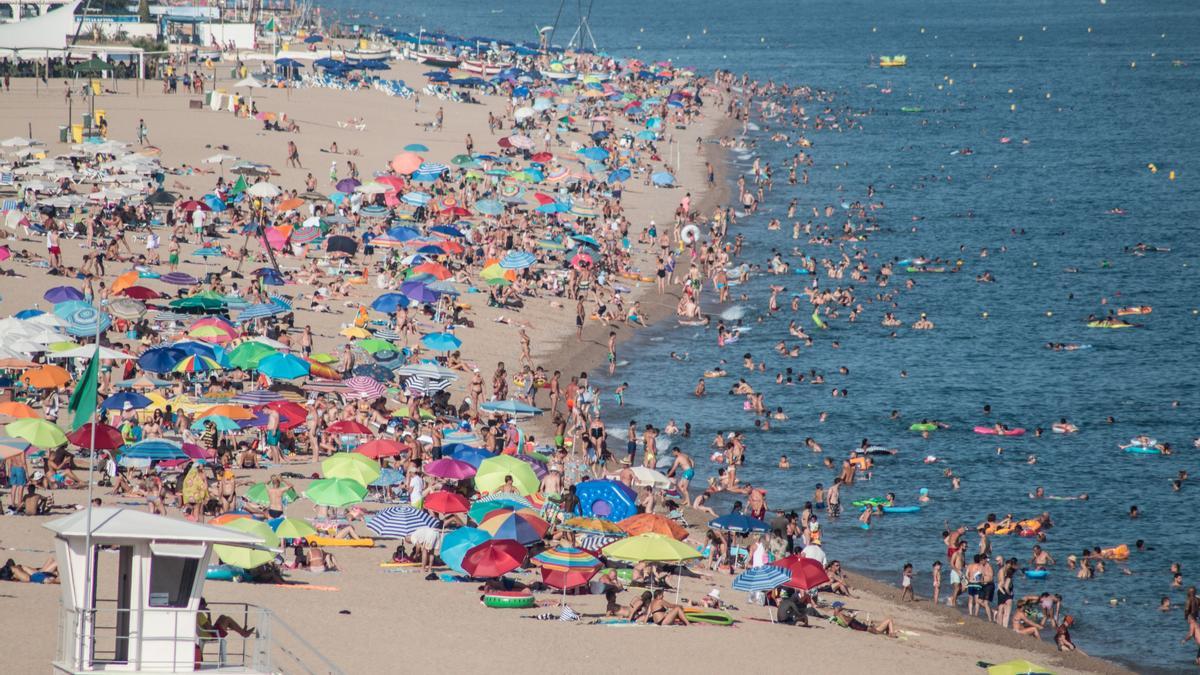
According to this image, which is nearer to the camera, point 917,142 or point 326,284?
point 326,284

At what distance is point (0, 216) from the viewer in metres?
40.1

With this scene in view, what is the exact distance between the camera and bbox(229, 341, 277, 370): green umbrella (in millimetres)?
29031

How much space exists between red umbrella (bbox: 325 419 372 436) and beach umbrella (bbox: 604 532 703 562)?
257 inches

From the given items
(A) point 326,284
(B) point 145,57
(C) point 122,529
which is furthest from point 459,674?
(B) point 145,57

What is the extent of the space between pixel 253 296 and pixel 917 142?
52.6m

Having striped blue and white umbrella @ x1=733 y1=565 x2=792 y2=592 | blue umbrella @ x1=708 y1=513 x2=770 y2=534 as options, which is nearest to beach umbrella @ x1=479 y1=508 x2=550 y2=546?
striped blue and white umbrella @ x1=733 y1=565 x2=792 y2=592

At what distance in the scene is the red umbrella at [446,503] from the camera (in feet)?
76.5

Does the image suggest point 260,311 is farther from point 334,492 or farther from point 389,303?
point 334,492

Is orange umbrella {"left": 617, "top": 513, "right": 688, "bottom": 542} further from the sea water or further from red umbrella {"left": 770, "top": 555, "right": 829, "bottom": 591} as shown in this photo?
the sea water

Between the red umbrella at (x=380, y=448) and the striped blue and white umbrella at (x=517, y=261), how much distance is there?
1404 centimetres

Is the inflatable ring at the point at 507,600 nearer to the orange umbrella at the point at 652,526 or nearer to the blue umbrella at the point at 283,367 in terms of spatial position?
the orange umbrella at the point at 652,526

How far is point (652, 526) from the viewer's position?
23.1 meters

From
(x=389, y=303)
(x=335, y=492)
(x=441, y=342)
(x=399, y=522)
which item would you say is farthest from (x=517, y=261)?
(x=399, y=522)

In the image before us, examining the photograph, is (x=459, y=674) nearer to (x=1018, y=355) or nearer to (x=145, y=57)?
(x=1018, y=355)
